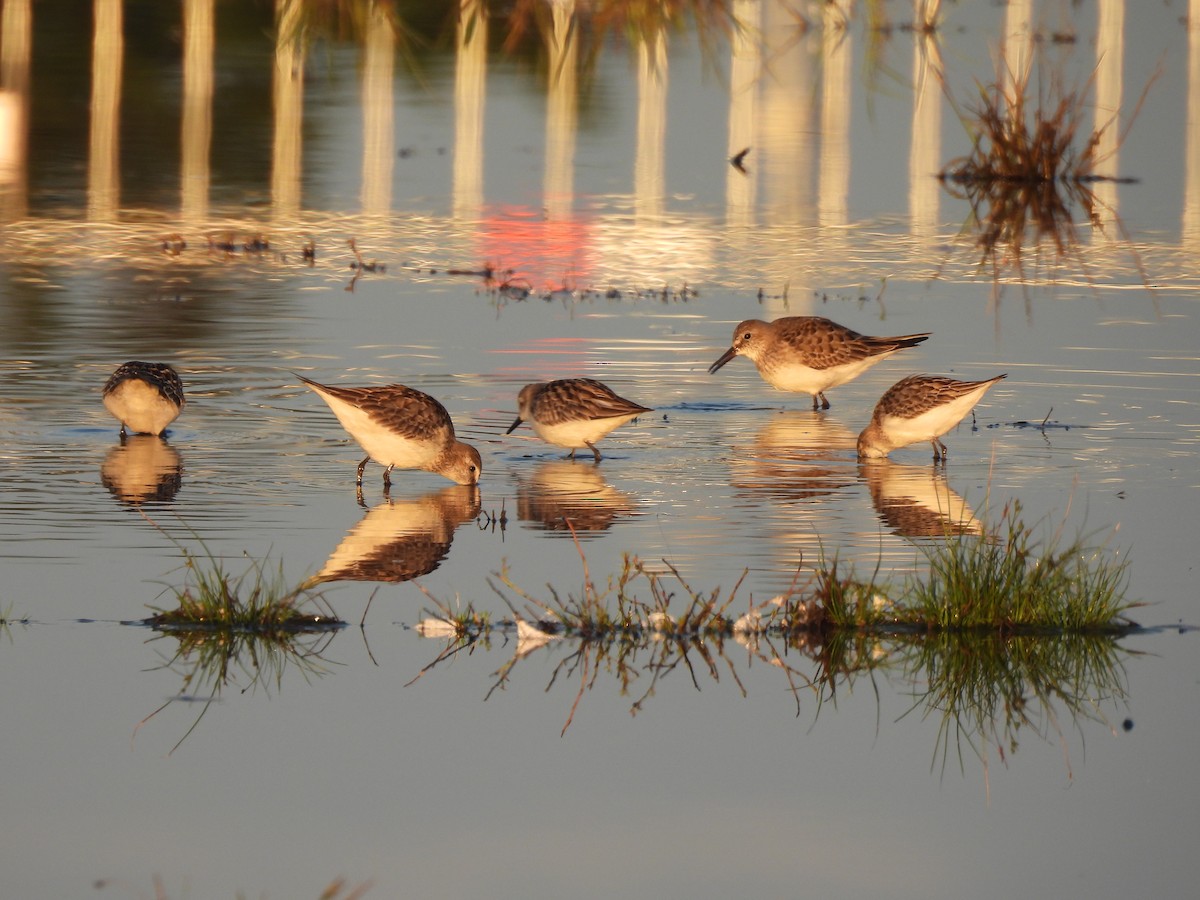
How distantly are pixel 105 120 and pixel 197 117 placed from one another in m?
1.69

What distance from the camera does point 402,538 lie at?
11.9 metres

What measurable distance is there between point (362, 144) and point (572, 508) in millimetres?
22402

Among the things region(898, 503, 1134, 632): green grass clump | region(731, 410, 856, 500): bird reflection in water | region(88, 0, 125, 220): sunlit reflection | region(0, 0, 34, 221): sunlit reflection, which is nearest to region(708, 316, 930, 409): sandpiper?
region(731, 410, 856, 500): bird reflection in water

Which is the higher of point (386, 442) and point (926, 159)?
point (926, 159)

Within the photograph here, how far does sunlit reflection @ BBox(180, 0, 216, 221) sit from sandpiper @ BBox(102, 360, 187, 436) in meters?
7.25

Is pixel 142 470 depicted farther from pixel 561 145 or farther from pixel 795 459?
pixel 561 145

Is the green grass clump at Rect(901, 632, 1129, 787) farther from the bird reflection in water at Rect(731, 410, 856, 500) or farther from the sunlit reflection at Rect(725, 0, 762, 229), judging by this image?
the sunlit reflection at Rect(725, 0, 762, 229)

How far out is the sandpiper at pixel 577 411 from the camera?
1416 cm

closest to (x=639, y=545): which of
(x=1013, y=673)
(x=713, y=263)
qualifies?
(x=1013, y=673)

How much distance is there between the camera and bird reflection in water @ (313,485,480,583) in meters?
10.9

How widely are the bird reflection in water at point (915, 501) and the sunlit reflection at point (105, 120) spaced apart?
47.2 feet

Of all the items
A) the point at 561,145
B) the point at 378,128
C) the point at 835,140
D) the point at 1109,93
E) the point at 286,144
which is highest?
the point at 1109,93

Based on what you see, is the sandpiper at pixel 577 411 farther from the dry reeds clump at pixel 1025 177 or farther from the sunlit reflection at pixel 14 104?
the sunlit reflection at pixel 14 104

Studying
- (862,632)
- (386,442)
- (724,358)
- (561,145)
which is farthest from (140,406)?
(561,145)
